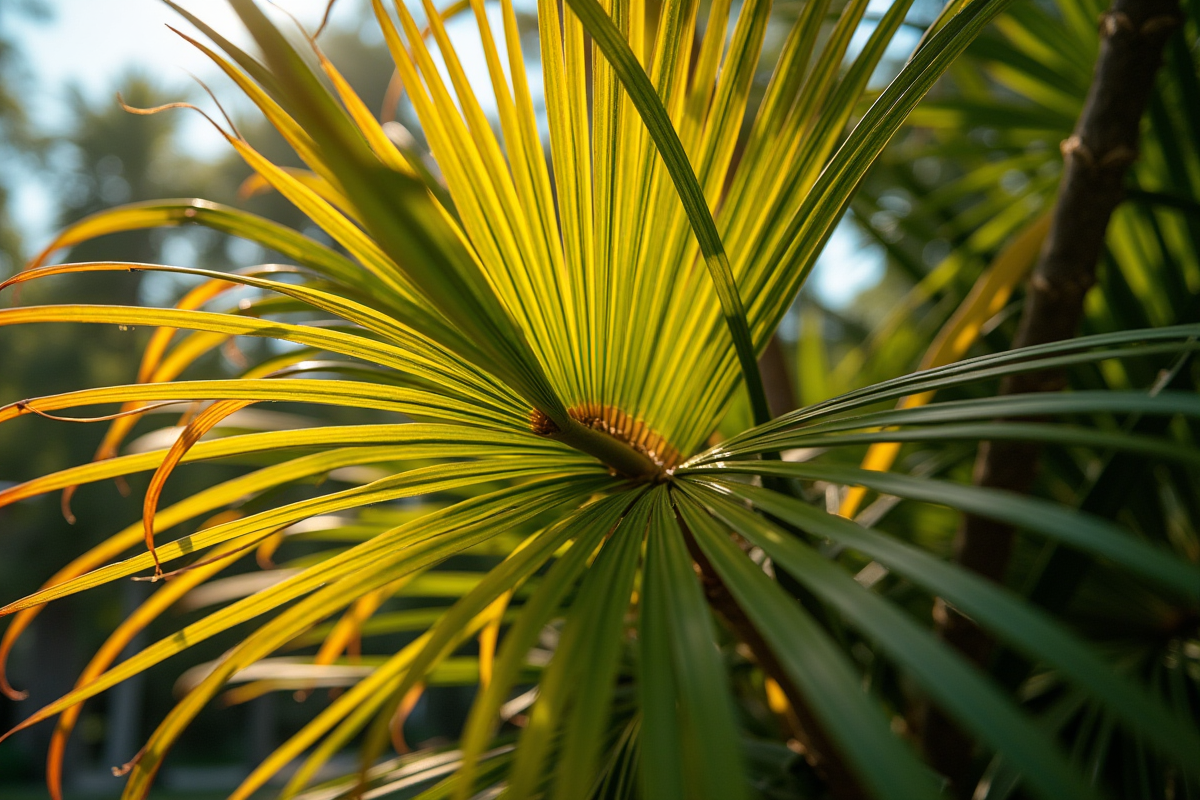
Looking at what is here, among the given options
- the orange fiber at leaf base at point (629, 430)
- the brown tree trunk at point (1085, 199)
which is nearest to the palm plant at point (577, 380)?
the orange fiber at leaf base at point (629, 430)

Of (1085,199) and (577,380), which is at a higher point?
(1085,199)

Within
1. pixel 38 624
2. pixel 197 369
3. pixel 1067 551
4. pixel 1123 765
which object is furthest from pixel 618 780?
pixel 38 624

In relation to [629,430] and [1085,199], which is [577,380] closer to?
[629,430]

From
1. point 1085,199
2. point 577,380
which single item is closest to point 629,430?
point 577,380

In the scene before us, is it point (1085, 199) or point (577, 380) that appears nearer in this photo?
point (577, 380)

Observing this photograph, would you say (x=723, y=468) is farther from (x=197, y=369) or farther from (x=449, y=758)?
(x=197, y=369)

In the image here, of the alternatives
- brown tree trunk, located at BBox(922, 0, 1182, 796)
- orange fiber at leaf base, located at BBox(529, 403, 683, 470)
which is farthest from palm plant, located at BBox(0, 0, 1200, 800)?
brown tree trunk, located at BBox(922, 0, 1182, 796)
